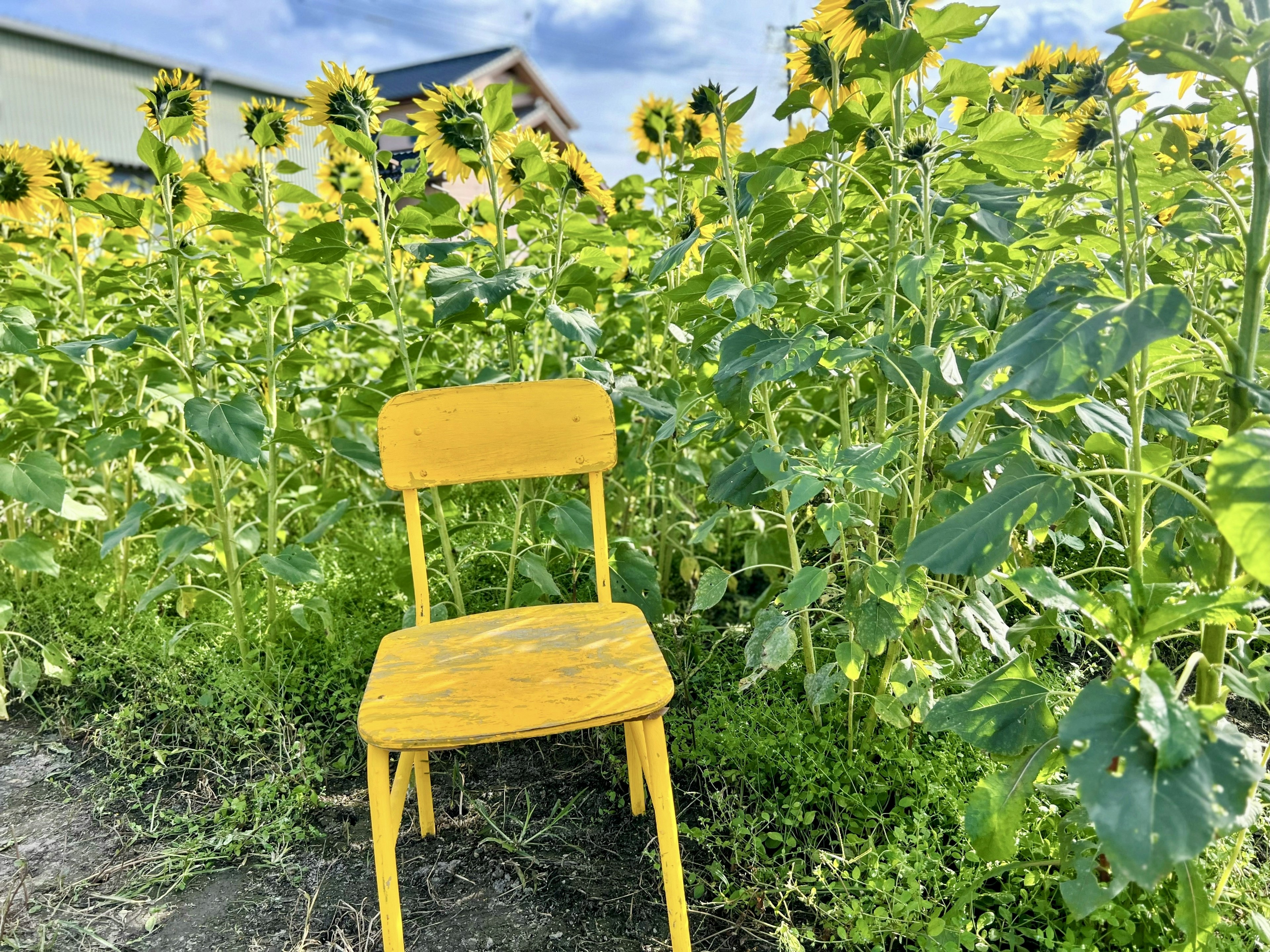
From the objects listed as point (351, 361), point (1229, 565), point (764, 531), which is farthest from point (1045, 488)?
point (351, 361)

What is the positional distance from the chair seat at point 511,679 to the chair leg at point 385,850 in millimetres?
70

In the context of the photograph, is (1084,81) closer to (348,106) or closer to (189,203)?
(348,106)

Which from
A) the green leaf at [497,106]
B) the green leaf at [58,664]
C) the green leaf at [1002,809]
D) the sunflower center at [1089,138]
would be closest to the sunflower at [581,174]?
the green leaf at [497,106]

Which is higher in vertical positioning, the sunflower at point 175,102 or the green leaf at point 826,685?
the sunflower at point 175,102

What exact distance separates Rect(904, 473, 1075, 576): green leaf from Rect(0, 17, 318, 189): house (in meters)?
14.6

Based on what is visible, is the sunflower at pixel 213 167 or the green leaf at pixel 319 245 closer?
the green leaf at pixel 319 245

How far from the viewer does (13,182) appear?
2062 millimetres

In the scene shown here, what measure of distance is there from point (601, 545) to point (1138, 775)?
3.25 ft

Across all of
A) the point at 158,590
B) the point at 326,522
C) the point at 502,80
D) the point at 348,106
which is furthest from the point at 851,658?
the point at 502,80

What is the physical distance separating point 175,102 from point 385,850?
1528mm

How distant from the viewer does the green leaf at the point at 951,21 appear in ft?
4.05

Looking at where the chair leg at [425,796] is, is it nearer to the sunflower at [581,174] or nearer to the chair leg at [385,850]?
the chair leg at [385,850]

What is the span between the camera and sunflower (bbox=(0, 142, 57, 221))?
2.06 meters

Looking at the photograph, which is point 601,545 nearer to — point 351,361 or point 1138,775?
point 1138,775
